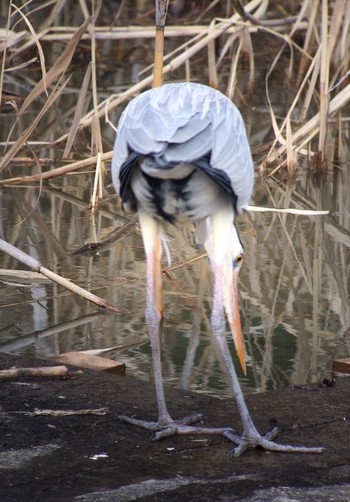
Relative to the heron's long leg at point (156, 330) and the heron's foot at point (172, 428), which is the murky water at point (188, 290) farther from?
the heron's foot at point (172, 428)

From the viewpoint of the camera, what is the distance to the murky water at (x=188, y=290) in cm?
462

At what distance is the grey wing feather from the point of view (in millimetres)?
3271

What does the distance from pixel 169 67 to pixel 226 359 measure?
382 cm

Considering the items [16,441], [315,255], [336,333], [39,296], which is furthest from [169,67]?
[16,441]

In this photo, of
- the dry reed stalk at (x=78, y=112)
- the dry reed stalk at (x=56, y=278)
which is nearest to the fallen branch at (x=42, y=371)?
the dry reed stalk at (x=56, y=278)

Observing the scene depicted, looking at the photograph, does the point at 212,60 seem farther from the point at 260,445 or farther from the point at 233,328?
the point at 260,445

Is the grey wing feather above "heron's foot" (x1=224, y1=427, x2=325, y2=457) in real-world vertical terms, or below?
above

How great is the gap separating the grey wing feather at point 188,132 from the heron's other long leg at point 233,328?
0.12 meters

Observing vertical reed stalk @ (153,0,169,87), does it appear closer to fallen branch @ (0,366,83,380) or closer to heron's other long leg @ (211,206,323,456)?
heron's other long leg @ (211,206,323,456)

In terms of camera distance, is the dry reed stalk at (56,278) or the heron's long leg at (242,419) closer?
the heron's long leg at (242,419)

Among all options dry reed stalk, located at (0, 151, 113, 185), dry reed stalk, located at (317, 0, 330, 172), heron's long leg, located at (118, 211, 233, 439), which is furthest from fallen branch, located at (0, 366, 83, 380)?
dry reed stalk, located at (317, 0, 330, 172)

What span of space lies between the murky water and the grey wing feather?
1.98 ft

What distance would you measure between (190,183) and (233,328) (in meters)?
0.59

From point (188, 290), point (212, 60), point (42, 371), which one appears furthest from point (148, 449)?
point (212, 60)
